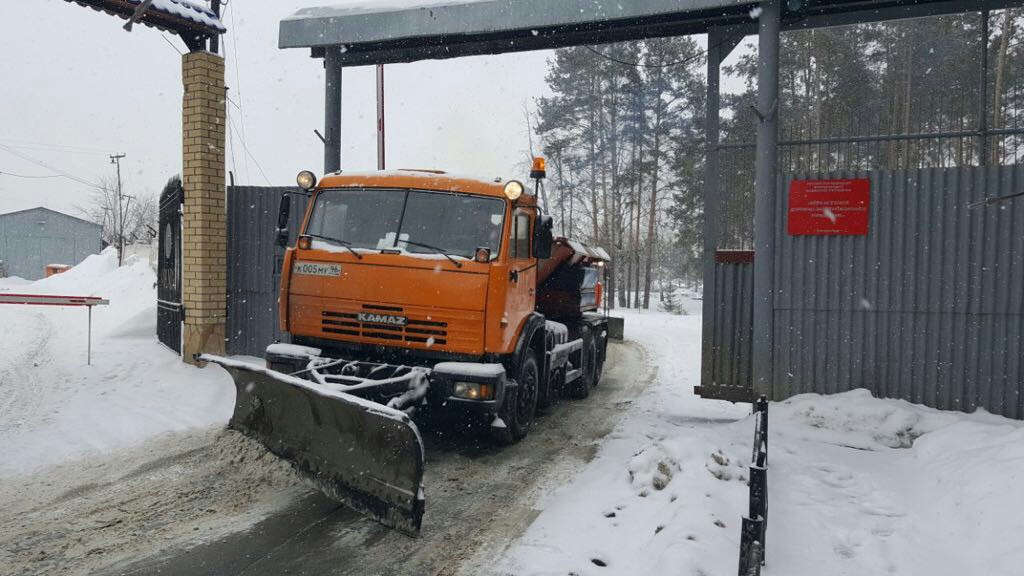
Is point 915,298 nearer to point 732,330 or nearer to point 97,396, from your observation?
point 732,330

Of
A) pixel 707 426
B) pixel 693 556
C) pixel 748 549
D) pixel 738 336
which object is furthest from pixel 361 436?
pixel 738 336

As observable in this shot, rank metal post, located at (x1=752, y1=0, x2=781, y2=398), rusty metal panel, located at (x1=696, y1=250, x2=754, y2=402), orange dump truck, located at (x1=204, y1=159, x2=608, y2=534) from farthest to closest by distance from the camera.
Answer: rusty metal panel, located at (x1=696, y1=250, x2=754, y2=402), metal post, located at (x1=752, y1=0, x2=781, y2=398), orange dump truck, located at (x1=204, y1=159, x2=608, y2=534)

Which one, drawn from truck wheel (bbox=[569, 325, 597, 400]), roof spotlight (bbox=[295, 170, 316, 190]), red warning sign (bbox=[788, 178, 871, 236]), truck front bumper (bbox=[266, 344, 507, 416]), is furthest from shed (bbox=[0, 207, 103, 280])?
red warning sign (bbox=[788, 178, 871, 236])

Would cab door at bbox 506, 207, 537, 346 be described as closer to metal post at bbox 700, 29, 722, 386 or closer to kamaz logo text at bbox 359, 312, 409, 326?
kamaz logo text at bbox 359, 312, 409, 326

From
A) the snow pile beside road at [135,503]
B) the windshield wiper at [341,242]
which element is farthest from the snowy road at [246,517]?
the windshield wiper at [341,242]

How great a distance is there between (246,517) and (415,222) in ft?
10.0

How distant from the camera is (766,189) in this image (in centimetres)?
775

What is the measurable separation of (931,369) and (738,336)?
6.87 feet

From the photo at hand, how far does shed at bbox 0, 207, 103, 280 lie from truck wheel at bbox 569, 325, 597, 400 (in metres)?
78.3

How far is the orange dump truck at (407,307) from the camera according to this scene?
543 centimetres

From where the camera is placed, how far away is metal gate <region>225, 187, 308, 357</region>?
984 cm

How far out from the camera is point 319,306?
20.9ft

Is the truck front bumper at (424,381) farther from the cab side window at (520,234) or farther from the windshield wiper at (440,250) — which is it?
the cab side window at (520,234)

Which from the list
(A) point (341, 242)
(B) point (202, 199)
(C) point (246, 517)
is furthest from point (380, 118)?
(C) point (246, 517)
